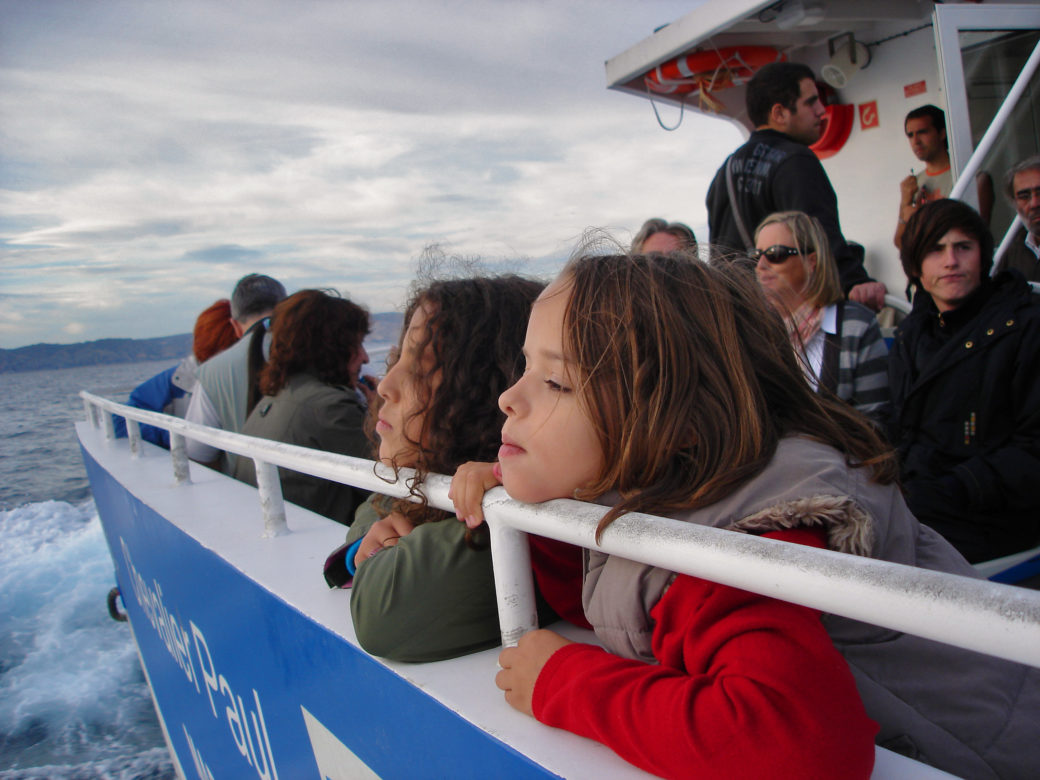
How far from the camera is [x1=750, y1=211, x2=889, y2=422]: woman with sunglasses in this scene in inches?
100.0

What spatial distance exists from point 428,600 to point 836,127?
547 cm

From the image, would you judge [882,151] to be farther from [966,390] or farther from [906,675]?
[906,675]

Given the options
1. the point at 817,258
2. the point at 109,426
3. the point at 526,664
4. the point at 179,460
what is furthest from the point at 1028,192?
the point at 109,426

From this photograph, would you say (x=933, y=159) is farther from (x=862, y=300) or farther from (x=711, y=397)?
(x=711, y=397)

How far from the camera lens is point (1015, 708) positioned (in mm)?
884

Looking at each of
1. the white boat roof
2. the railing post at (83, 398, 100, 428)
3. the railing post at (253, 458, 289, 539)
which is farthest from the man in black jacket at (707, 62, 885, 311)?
the railing post at (83, 398, 100, 428)

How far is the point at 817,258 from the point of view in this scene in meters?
2.61

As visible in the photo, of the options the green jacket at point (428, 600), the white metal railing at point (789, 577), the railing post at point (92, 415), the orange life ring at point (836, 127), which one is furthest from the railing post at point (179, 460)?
the orange life ring at point (836, 127)

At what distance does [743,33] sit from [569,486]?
4979mm

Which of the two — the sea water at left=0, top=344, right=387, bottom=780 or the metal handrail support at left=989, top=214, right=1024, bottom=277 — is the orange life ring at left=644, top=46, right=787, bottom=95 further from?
the sea water at left=0, top=344, right=387, bottom=780

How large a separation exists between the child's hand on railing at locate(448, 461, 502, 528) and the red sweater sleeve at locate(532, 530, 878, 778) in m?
0.31

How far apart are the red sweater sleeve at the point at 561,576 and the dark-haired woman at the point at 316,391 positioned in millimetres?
1522

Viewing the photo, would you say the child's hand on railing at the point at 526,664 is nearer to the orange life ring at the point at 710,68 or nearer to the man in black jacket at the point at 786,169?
the man in black jacket at the point at 786,169

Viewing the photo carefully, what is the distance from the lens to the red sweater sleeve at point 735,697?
2.28 feet
